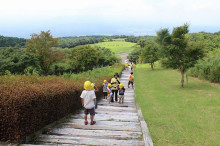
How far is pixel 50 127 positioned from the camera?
5.43 metres

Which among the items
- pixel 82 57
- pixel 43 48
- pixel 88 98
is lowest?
pixel 82 57

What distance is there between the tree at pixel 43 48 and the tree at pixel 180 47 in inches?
1304

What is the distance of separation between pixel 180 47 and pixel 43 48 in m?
35.5

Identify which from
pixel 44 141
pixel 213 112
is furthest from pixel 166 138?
pixel 213 112

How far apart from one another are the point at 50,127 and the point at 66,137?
3.49 feet

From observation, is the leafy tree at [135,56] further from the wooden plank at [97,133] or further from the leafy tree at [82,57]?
the wooden plank at [97,133]

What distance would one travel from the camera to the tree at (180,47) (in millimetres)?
16844

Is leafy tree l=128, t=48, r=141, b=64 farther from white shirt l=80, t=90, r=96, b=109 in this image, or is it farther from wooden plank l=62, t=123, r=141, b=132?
wooden plank l=62, t=123, r=141, b=132

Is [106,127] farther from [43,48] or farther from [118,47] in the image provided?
[118,47]

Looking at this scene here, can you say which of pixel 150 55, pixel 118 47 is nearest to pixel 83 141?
pixel 150 55

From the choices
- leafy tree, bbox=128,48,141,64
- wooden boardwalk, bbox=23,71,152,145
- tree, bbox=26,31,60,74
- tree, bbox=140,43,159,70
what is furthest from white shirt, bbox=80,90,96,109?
leafy tree, bbox=128,48,141,64

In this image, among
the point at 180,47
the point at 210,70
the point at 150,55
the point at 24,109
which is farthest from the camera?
the point at 150,55

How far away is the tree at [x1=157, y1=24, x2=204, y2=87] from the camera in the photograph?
16844 mm

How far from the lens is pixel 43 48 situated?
4359 centimetres
